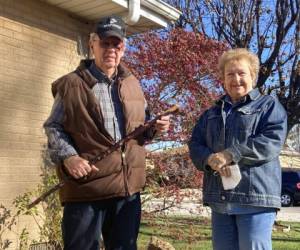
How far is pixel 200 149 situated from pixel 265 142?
16.8 inches

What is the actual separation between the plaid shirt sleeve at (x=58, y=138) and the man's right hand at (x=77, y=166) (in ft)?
0.13

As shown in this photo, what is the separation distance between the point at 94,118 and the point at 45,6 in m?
3.64

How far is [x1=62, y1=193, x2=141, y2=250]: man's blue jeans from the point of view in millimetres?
3258

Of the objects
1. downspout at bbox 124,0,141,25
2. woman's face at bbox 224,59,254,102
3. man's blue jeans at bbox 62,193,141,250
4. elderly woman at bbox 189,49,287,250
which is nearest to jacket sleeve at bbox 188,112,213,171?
elderly woman at bbox 189,49,287,250

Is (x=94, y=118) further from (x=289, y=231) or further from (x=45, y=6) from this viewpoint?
(x=289, y=231)

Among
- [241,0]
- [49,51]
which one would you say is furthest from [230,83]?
[241,0]

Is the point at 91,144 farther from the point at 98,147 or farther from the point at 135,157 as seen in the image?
the point at 135,157

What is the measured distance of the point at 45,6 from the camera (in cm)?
653

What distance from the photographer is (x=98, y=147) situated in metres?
3.27

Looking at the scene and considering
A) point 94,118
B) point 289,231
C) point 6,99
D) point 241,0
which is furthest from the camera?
A: point 241,0

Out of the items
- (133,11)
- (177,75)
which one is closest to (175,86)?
(177,75)

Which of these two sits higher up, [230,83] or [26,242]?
[230,83]

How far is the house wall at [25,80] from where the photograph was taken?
234 inches

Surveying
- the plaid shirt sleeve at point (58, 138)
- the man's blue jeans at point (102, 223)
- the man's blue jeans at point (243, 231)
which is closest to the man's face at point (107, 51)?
the plaid shirt sleeve at point (58, 138)
